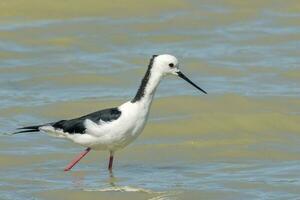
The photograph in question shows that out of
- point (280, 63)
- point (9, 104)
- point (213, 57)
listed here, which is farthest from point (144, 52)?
point (9, 104)

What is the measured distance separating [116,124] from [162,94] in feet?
10.3

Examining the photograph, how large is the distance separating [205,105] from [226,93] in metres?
0.48

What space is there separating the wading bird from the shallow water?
32 cm

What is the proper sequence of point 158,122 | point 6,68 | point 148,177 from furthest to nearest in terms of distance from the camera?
point 6,68 → point 158,122 → point 148,177

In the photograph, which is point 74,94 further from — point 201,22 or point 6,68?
point 201,22

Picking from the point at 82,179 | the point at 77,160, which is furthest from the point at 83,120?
the point at 82,179

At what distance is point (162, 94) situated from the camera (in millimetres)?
12375

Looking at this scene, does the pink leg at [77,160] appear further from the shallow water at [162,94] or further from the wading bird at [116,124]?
the shallow water at [162,94]

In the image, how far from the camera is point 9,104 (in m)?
11.9

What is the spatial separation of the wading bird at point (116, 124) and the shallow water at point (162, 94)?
12.4 inches

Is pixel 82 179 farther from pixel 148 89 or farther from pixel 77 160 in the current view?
pixel 148 89

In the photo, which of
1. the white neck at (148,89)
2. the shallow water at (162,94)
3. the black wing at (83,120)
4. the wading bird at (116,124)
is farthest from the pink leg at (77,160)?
the white neck at (148,89)

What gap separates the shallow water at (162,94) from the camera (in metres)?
9.17

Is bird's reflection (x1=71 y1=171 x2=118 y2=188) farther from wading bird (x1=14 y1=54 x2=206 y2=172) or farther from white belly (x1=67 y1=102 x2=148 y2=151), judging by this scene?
white belly (x1=67 y1=102 x2=148 y2=151)
